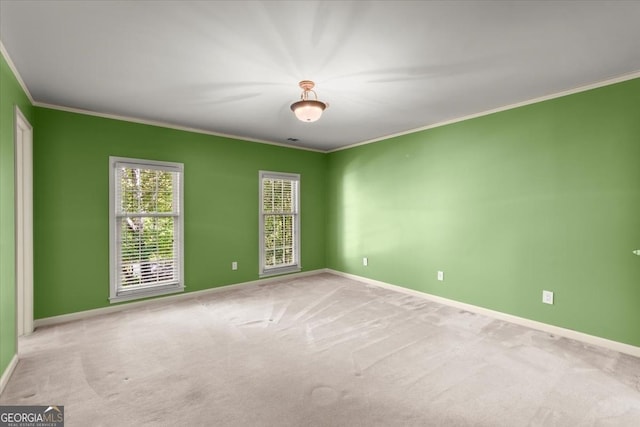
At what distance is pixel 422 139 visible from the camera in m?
4.51

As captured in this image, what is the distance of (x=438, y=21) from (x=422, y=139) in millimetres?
2660

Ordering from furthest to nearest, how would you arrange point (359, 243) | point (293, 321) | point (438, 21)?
point (359, 243), point (293, 321), point (438, 21)

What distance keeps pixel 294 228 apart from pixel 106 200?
296cm

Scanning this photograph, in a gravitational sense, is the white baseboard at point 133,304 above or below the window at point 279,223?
below

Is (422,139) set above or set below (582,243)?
above

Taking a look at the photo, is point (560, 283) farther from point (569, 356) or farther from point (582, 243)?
point (569, 356)

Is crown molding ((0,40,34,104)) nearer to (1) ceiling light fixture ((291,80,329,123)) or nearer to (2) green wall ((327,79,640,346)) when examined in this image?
(1) ceiling light fixture ((291,80,329,123))

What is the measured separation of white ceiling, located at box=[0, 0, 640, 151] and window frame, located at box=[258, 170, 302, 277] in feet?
5.85

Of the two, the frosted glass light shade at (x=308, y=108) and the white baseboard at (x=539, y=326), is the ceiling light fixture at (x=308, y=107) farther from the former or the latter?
the white baseboard at (x=539, y=326)

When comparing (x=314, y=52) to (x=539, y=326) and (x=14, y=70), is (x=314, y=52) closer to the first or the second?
(x=14, y=70)

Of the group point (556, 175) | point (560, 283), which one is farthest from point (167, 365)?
point (556, 175)

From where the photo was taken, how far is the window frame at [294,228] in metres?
5.24

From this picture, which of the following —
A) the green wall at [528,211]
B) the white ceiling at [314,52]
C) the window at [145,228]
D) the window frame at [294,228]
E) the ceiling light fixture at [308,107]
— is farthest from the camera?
the window frame at [294,228]

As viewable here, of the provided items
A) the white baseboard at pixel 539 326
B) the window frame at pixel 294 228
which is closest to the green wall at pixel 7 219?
the window frame at pixel 294 228
